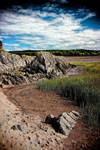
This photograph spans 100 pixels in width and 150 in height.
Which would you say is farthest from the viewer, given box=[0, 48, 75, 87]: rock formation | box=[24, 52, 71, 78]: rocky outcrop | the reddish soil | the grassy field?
box=[24, 52, 71, 78]: rocky outcrop

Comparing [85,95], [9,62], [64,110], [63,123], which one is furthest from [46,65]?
[63,123]

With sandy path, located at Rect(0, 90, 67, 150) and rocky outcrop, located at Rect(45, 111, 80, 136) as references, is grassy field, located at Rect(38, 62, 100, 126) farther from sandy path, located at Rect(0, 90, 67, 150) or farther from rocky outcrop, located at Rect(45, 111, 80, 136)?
sandy path, located at Rect(0, 90, 67, 150)

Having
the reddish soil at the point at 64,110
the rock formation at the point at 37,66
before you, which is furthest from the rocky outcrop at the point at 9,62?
the reddish soil at the point at 64,110

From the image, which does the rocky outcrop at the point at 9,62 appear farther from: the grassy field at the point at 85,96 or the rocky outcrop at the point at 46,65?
the grassy field at the point at 85,96

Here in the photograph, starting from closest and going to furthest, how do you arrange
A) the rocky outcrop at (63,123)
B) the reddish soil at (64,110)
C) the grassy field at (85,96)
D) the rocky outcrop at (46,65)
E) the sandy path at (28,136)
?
the sandy path at (28,136), the reddish soil at (64,110), the rocky outcrop at (63,123), the grassy field at (85,96), the rocky outcrop at (46,65)

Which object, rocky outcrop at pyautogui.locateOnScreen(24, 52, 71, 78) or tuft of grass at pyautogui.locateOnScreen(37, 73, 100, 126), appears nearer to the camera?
tuft of grass at pyautogui.locateOnScreen(37, 73, 100, 126)

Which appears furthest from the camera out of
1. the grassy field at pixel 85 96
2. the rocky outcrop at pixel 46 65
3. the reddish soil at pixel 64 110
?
the rocky outcrop at pixel 46 65

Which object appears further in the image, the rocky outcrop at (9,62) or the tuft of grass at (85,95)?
the rocky outcrop at (9,62)

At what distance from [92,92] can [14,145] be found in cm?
517

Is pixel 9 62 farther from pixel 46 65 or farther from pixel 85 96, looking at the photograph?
pixel 85 96

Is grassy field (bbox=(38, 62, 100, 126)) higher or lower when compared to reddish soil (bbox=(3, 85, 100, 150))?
higher

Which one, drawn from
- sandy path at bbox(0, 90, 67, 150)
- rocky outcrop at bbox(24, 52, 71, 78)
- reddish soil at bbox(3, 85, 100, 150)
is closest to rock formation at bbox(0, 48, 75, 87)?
rocky outcrop at bbox(24, 52, 71, 78)

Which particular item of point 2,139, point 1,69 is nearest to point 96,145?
point 2,139

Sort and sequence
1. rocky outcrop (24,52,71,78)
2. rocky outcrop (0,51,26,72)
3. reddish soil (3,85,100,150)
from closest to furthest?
reddish soil (3,85,100,150) → rocky outcrop (24,52,71,78) → rocky outcrop (0,51,26,72)
